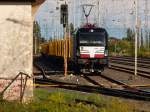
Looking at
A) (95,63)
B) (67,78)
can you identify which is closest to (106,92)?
(67,78)

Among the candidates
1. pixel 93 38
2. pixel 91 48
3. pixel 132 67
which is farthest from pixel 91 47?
pixel 132 67

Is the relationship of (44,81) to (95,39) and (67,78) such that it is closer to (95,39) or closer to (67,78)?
(67,78)

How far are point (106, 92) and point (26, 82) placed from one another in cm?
571

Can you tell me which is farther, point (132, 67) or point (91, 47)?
point (132, 67)

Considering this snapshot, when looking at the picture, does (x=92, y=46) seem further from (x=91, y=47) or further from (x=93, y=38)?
(x=93, y=38)

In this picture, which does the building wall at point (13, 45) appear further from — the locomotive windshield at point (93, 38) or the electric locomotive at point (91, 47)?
the locomotive windshield at point (93, 38)

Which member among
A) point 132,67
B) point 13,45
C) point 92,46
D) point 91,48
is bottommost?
point 132,67

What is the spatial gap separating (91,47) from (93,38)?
0.63 m

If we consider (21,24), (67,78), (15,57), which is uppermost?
(21,24)

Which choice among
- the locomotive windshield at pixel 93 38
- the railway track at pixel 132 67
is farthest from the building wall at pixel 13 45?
the locomotive windshield at pixel 93 38

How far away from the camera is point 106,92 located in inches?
850

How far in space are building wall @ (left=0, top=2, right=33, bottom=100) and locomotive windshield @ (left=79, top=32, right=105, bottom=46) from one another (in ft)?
64.3

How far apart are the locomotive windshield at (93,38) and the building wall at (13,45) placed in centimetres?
1961

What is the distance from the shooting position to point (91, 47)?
36.2 metres
